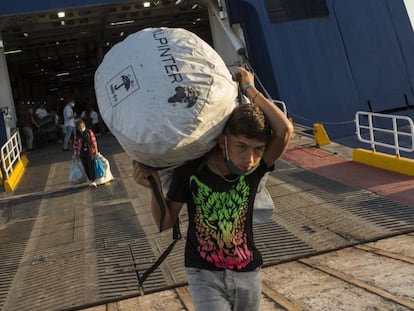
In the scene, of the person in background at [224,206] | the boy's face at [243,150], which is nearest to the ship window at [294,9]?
the person in background at [224,206]

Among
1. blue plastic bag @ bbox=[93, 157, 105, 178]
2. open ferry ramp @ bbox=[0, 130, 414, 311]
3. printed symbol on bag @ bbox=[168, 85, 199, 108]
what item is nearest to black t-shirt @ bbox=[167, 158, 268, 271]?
printed symbol on bag @ bbox=[168, 85, 199, 108]

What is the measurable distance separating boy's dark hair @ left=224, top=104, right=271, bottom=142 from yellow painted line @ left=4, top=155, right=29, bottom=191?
1109 centimetres

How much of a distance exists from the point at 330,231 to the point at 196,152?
4.53 metres

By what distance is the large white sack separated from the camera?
2084 mm

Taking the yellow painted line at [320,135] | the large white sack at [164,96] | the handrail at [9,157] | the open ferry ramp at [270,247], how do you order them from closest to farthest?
the large white sack at [164,96], the open ferry ramp at [270,247], the yellow painted line at [320,135], the handrail at [9,157]

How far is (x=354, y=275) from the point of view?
4.88 meters

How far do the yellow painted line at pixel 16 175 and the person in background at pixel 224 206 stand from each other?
10.8 meters

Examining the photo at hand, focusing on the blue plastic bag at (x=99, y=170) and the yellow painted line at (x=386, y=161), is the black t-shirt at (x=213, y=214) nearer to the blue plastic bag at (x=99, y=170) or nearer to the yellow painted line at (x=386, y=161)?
the yellow painted line at (x=386, y=161)

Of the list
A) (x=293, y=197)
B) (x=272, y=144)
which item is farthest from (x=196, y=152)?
(x=293, y=197)

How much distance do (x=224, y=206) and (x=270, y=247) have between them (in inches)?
151

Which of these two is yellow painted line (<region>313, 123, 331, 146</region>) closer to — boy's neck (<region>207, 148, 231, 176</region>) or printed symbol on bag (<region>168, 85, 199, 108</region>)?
boy's neck (<region>207, 148, 231, 176</region>)

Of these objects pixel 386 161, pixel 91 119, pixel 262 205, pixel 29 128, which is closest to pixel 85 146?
pixel 386 161

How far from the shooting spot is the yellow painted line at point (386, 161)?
893 centimetres

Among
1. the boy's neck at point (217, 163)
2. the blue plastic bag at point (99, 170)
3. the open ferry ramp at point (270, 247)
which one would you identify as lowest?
the open ferry ramp at point (270, 247)
